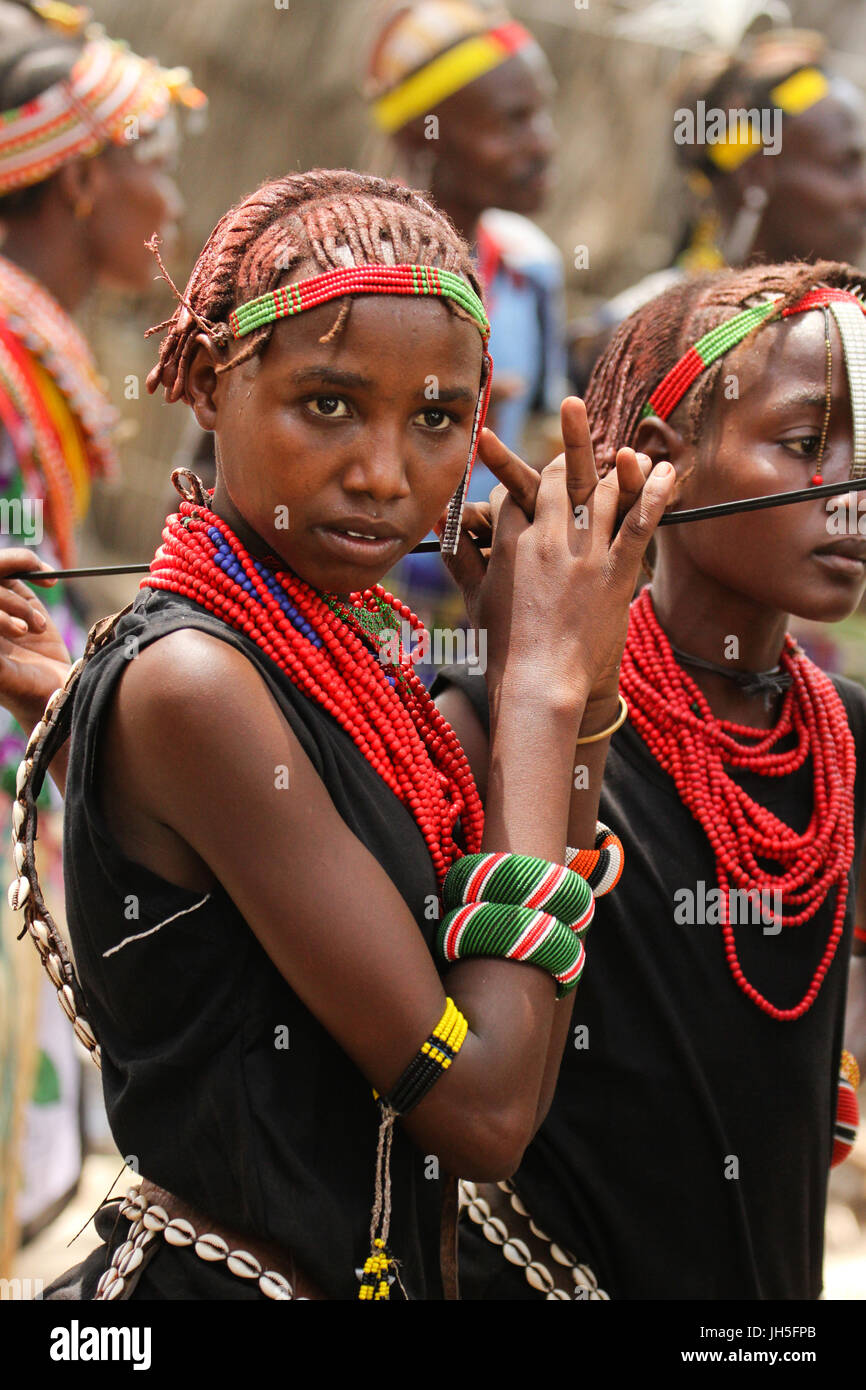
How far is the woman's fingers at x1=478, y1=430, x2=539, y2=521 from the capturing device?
186cm

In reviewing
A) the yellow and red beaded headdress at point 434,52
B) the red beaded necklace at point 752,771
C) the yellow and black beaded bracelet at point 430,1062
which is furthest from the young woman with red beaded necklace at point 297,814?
the yellow and red beaded headdress at point 434,52

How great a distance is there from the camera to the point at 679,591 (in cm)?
236

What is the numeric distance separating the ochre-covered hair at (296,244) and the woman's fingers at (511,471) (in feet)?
0.59

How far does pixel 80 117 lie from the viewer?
4297 mm

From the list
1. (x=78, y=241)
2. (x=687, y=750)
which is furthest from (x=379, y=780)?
(x=78, y=241)

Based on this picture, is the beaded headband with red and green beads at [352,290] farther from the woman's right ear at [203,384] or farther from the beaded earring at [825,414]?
the beaded earring at [825,414]

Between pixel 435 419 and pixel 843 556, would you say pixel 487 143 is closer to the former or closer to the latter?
pixel 843 556

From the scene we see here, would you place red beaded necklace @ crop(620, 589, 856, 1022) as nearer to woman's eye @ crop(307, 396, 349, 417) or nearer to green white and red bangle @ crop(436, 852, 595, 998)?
green white and red bangle @ crop(436, 852, 595, 998)

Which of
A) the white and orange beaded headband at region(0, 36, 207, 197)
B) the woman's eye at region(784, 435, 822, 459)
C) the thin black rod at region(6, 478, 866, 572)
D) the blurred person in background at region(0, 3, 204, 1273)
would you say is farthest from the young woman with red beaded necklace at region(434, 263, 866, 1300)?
the white and orange beaded headband at region(0, 36, 207, 197)

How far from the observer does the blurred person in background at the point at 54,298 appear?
12.5ft

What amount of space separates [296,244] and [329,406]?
192 millimetres

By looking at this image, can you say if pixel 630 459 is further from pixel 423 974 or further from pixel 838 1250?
pixel 838 1250

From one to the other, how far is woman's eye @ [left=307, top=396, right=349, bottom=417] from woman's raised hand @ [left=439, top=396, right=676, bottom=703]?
23cm

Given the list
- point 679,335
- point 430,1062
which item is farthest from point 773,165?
point 430,1062
